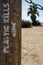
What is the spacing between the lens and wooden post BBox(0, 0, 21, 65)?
2.34 metres

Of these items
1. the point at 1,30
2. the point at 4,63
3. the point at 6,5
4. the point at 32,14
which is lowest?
the point at 32,14

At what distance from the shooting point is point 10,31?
236 cm

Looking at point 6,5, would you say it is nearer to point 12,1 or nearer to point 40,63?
point 12,1

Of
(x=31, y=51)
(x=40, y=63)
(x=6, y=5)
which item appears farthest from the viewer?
(x=31, y=51)

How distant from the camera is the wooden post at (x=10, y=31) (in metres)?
2.34

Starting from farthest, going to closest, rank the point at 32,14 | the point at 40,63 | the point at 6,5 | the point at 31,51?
1. the point at 32,14
2. the point at 31,51
3. the point at 40,63
4. the point at 6,5

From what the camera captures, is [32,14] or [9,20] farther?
[32,14]

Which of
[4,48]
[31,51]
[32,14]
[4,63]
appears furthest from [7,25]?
[32,14]

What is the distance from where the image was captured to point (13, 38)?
240 cm

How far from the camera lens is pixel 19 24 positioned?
96.8 inches

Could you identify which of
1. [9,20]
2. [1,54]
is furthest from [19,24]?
[1,54]

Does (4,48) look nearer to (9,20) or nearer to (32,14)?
(9,20)

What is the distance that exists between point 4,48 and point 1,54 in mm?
62

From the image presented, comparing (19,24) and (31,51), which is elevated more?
(19,24)
